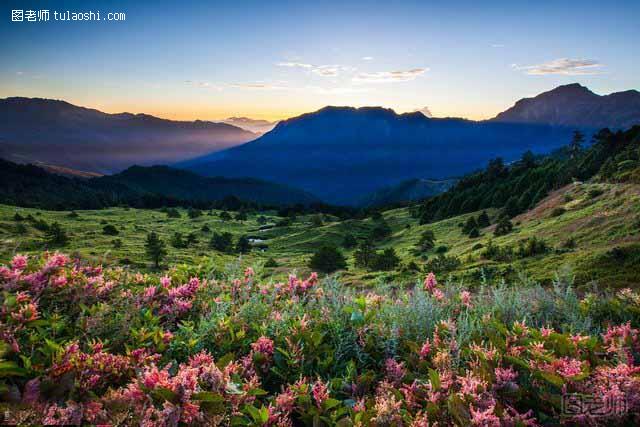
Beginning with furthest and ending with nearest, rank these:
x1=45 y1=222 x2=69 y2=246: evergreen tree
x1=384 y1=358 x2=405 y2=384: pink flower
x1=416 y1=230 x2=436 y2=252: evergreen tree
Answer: x1=416 y1=230 x2=436 y2=252: evergreen tree → x1=45 y1=222 x2=69 y2=246: evergreen tree → x1=384 y1=358 x2=405 y2=384: pink flower

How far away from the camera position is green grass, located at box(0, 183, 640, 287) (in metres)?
18.1

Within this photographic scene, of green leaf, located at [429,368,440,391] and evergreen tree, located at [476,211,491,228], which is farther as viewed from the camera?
evergreen tree, located at [476,211,491,228]

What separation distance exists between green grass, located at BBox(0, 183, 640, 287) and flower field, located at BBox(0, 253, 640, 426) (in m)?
0.99

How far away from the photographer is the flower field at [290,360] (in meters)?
2.51

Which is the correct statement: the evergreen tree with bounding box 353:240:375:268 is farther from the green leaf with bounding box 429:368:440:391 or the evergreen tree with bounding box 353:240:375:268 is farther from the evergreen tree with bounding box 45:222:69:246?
the green leaf with bounding box 429:368:440:391

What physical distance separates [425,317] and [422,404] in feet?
4.94

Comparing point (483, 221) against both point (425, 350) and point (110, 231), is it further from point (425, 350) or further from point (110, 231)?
point (425, 350)

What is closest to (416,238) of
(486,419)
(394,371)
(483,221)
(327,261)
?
(483,221)

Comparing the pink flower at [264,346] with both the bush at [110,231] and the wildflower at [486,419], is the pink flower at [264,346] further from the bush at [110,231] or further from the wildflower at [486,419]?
the bush at [110,231]

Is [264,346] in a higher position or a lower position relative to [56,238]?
higher

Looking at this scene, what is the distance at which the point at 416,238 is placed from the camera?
62875 millimetres

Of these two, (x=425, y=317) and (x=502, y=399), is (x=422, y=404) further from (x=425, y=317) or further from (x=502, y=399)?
(x=425, y=317)

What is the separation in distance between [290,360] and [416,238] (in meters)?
61.5

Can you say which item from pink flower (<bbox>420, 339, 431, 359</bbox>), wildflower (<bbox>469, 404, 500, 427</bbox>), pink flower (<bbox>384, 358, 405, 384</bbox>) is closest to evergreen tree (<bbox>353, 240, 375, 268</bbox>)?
pink flower (<bbox>420, 339, 431, 359</bbox>)
